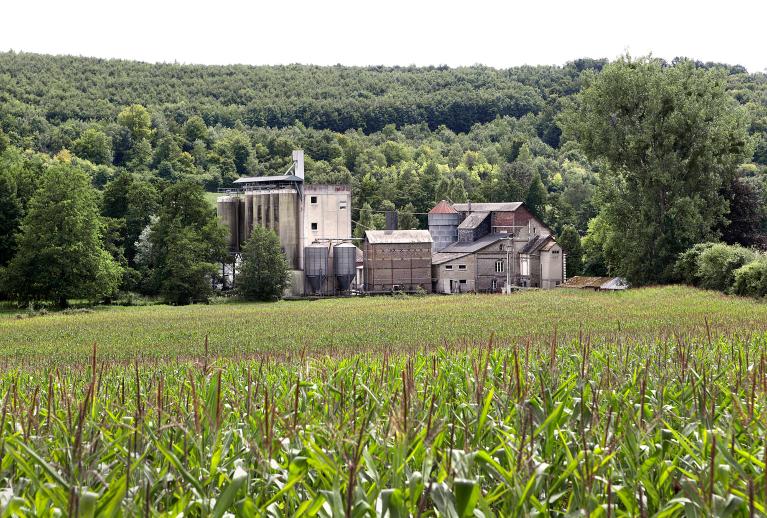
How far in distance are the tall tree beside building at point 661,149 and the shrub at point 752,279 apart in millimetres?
8054

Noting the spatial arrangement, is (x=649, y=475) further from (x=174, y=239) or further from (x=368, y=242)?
(x=368, y=242)

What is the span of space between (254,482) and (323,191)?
72568 mm

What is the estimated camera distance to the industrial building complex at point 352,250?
77562mm

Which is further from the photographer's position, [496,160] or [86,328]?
[496,160]

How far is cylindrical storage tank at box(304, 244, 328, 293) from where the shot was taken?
7688 cm

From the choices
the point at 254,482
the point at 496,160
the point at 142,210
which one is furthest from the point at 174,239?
the point at 496,160

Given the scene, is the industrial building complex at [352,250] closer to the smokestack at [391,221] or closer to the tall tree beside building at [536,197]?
the smokestack at [391,221]

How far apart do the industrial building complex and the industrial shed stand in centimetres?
8

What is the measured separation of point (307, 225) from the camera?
257 ft

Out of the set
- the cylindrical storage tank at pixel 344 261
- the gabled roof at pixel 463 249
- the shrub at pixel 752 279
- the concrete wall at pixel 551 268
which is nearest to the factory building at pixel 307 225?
the cylindrical storage tank at pixel 344 261

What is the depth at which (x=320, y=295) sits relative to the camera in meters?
76.6

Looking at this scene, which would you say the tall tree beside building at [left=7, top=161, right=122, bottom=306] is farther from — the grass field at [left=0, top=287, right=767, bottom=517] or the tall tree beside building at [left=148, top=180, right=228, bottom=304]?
the grass field at [left=0, top=287, right=767, bottom=517]

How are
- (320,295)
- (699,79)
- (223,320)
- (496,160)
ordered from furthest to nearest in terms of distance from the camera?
(496,160) < (320,295) < (699,79) < (223,320)

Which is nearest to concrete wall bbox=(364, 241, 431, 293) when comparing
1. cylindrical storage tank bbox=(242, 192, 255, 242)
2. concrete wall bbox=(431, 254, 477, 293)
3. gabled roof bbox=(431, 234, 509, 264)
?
concrete wall bbox=(431, 254, 477, 293)
